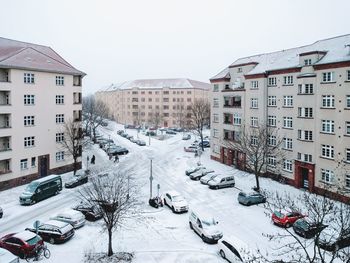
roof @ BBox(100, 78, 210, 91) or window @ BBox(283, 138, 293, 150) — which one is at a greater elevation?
roof @ BBox(100, 78, 210, 91)

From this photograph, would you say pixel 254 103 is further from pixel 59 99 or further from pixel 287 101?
pixel 59 99

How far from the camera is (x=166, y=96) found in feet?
398

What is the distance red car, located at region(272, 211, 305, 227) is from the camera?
90.3ft

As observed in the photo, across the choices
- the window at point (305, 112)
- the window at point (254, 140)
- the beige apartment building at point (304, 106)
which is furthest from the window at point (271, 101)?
the window at point (254, 140)

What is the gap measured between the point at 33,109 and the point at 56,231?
2300 centimetres

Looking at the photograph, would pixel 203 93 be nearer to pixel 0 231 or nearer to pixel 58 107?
pixel 58 107

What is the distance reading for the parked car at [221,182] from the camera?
131 ft

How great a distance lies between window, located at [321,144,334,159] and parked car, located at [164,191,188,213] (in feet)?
52.3

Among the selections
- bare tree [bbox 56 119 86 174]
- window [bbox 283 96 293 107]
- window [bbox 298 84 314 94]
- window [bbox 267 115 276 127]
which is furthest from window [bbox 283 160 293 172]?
bare tree [bbox 56 119 86 174]

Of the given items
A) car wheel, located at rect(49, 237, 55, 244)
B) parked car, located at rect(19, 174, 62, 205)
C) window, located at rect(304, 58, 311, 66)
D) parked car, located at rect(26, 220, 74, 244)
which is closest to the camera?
parked car, located at rect(26, 220, 74, 244)

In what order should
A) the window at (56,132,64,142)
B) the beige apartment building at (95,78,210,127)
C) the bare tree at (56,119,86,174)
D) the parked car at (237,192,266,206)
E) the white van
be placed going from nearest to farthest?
the white van, the parked car at (237,192,266,206), the bare tree at (56,119,86,174), the window at (56,132,64,142), the beige apartment building at (95,78,210,127)

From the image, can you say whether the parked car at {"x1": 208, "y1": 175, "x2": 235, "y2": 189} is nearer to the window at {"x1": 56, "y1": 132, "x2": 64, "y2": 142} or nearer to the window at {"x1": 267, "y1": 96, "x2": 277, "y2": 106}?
the window at {"x1": 267, "y1": 96, "x2": 277, "y2": 106}

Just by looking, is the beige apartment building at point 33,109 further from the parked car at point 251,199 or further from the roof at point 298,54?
the parked car at point 251,199

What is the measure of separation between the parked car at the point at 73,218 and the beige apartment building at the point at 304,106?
23.2m
